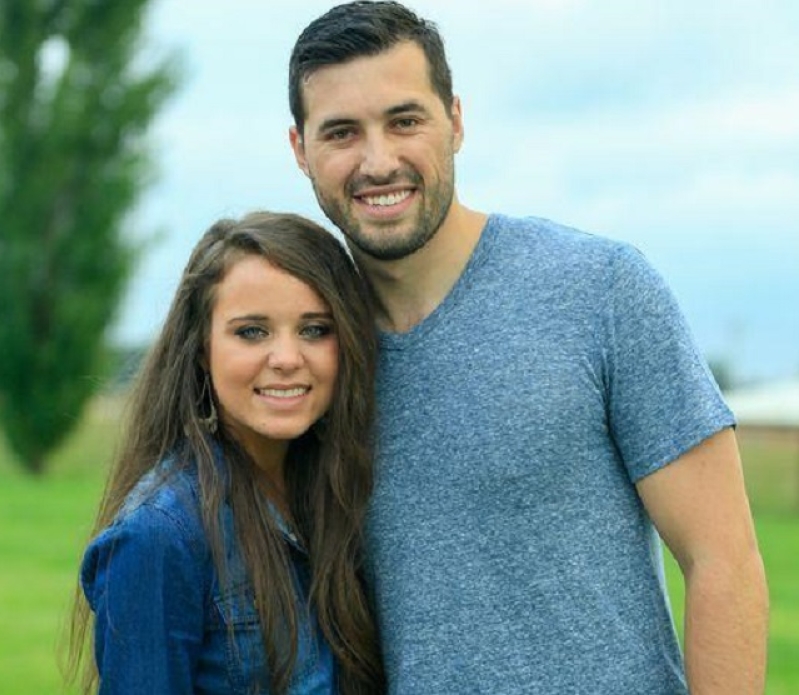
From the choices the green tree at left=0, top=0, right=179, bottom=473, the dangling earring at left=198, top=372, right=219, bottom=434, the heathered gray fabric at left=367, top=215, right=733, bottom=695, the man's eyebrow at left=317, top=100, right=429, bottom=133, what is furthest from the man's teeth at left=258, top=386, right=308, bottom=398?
the green tree at left=0, top=0, right=179, bottom=473

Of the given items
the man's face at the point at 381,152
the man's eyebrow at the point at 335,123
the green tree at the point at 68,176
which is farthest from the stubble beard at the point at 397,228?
the green tree at the point at 68,176

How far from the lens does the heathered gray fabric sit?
272cm

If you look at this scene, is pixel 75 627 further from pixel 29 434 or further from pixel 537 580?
pixel 29 434

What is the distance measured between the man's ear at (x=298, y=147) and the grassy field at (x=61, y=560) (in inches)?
26.9

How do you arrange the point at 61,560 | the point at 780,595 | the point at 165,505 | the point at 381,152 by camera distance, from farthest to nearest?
the point at 61,560 < the point at 780,595 < the point at 381,152 < the point at 165,505

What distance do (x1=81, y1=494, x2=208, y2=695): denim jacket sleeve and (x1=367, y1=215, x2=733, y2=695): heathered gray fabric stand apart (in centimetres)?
40

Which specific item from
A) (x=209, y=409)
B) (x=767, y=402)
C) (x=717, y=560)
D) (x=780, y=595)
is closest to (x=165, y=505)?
(x=209, y=409)

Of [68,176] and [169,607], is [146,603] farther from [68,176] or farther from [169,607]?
[68,176]

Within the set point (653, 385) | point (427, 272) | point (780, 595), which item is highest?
point (427, 272)

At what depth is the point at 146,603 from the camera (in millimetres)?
2617

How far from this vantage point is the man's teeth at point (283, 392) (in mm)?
2857

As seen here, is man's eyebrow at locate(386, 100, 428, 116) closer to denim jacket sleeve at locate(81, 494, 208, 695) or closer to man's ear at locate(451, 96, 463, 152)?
man's ear at locate(451, 96, 463, 152)

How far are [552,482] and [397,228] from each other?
541 millimetres

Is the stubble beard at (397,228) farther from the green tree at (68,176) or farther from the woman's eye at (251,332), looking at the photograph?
the green tree at (68,176)
